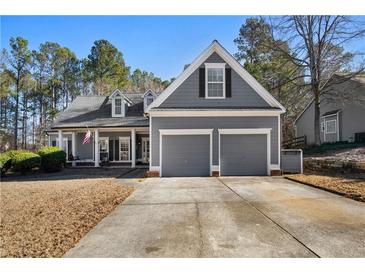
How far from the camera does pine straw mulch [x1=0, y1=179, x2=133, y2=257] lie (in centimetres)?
414

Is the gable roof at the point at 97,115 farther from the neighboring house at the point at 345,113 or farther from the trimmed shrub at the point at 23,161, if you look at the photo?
the neighboring house at the point at 345,113

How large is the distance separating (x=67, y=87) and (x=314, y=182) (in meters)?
34.5

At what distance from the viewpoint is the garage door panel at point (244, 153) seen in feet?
43.5

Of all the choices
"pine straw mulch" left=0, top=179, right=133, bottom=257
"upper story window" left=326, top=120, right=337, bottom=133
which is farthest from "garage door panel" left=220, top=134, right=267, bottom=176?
"upper story window" left=326, top=120, right=337, bottom=133

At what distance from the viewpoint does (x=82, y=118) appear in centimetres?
1991

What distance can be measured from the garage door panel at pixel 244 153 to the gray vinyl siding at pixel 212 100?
169 centimetres

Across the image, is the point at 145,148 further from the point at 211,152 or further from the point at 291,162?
the point at 291,162

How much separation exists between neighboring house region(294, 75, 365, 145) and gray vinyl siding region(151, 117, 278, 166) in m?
9.25

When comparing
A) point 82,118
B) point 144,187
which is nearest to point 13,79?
point 82,118

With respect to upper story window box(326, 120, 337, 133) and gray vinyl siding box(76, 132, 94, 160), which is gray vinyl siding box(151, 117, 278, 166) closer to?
gray vinyl siding box(76, 132, 94, 160)

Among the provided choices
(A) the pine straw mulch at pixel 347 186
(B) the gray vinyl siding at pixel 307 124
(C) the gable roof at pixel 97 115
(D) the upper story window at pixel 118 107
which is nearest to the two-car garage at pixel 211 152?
(A) the pine straw mulch at pixel 347 186

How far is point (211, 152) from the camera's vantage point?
13.1m

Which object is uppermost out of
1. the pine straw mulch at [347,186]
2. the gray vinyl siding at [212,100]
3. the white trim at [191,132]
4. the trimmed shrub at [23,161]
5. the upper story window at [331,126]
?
the gray vinyl siding at [212,100]
